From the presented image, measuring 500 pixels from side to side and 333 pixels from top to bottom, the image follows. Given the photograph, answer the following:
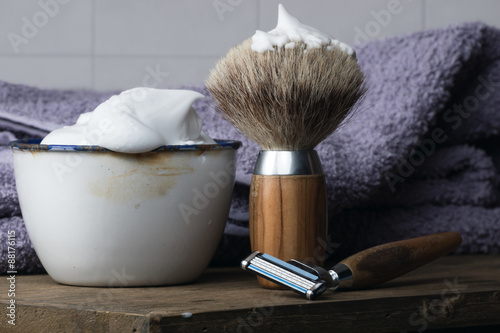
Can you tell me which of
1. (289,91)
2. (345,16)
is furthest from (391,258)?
(345,16)

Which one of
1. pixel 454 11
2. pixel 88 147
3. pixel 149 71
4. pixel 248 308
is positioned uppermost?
pixel 454 11

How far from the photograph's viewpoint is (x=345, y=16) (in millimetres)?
1061

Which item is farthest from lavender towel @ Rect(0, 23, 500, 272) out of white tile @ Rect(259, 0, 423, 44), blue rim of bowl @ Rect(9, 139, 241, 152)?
white tile @ Rect(259, 0, 423, 44)

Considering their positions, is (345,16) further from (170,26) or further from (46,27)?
(46,27)

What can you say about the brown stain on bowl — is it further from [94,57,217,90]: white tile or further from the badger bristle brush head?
[94,57,217,90]: white tile

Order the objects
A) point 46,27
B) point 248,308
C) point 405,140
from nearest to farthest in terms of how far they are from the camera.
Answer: point 248,308, point 405,140, point 46,27

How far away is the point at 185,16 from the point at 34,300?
0.66 metres

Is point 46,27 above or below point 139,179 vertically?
above

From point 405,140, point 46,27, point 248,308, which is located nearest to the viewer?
point 248,308

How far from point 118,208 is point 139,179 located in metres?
0.03

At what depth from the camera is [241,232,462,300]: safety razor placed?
466mm

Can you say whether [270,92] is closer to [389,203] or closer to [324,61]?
[324,61]

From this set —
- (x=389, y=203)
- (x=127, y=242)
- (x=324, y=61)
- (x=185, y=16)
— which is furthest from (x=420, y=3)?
(x=127, y=242)

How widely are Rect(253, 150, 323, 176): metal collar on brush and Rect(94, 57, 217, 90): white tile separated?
56 cm
